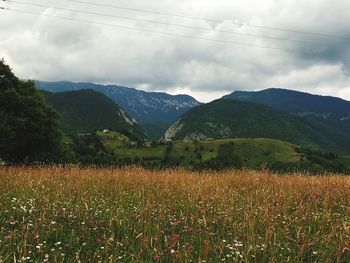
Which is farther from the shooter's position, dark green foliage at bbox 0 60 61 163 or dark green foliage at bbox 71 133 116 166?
dark green foliage at bbox 71 133 116 166

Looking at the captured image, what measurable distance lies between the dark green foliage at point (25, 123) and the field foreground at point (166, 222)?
3398 cm

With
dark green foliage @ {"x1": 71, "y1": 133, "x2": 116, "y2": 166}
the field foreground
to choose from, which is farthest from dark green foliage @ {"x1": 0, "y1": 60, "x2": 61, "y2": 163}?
the field foreground

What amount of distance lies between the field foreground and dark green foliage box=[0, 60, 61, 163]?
33982 millimetres

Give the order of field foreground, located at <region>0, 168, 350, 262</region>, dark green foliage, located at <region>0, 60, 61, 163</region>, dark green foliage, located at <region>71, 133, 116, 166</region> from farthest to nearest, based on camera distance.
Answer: dark green foliage, located at <region>71, 133, 116, 166</region> < dark green foliage, located at <region>0, 60, 61, 163</region> < field foreground, located at <region>0, 168, 350, 262</region>

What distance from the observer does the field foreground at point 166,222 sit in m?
5.43

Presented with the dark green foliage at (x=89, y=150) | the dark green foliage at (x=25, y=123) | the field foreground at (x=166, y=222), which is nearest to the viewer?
the field foreground at (x=166, y=222)

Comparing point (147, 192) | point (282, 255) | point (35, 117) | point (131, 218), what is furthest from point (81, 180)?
point (35, 117)

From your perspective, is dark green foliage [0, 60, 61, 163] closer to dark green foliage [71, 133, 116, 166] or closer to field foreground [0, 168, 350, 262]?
dark green foliage [71, 133, 116, 166]

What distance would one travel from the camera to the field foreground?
543cm

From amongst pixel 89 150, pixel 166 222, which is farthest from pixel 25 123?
pixel 89 150

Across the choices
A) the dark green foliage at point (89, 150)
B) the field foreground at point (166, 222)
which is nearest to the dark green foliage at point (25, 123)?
the dark green foliage at point (89, 150)

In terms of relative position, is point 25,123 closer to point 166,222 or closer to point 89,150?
point 166,222

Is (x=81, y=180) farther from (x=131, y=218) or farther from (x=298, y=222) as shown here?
(x=298, y=222)

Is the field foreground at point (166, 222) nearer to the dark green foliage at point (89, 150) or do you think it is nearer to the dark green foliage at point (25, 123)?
the dark green foliage at point (25, 123)
